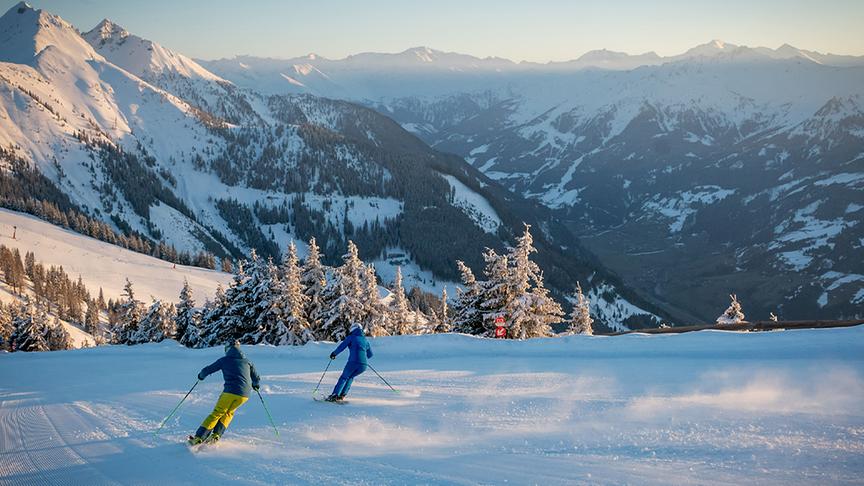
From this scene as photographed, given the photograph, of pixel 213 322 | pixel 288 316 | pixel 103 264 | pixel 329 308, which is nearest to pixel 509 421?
pixel 288 316

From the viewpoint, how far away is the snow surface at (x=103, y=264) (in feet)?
350

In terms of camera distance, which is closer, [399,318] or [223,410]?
[223,410]

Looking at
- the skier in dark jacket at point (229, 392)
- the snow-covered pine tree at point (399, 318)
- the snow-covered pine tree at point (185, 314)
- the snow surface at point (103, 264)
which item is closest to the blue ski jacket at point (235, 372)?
the skier in dark jacket at point (229, 392)

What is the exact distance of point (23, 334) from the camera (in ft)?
135

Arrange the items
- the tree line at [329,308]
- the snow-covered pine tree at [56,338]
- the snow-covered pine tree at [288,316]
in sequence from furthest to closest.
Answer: the snow-covered pine tree at [56,338]
the snow-covered pine tree at [288,316]
the tree line at [329,308]

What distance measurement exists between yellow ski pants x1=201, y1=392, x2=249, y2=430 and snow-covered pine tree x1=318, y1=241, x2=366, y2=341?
23446 millimetres

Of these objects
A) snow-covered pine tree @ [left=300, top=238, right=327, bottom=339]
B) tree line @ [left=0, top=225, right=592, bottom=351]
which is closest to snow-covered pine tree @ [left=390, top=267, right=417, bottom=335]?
tree line @ [left=0, top=225, right=592, bottom=351]

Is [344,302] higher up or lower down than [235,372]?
lower down

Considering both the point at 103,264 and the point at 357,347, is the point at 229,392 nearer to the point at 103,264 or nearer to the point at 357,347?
the point at 357,347

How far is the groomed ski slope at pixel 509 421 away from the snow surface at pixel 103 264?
93372 millimetres

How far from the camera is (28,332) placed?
41250 millimetres

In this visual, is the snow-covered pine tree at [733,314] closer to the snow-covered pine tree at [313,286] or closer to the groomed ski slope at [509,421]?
the groomed ski slope at [509,421]

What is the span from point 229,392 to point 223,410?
34cm

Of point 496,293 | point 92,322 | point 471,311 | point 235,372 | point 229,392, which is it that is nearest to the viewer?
point 229,392
